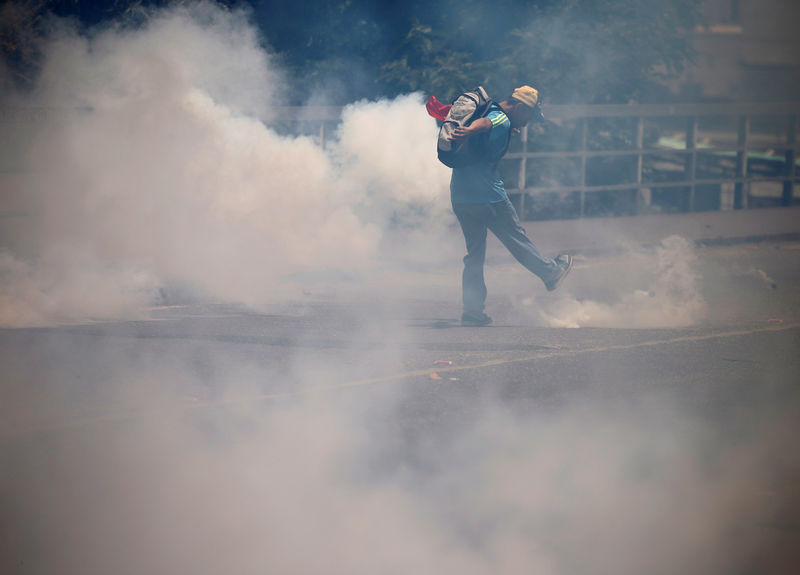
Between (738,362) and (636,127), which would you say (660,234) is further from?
(738,362)

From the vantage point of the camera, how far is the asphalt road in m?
3.51

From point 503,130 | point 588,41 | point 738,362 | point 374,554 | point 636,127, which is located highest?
point 588,41

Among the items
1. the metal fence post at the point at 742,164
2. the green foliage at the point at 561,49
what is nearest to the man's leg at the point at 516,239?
the green foliage at the point at 561,49

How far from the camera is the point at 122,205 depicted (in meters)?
8.29

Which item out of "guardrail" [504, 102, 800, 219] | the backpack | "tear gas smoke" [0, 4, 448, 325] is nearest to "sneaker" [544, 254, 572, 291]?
the backpack

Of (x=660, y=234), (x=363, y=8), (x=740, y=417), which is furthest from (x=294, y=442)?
(x=363, y=8)

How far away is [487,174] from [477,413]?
8.29 feet

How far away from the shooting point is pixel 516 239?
7070 millimetres

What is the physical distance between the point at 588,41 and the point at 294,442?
11.0m

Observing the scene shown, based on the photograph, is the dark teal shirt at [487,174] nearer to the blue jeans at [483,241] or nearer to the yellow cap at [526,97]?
the blue jeans at [483,241]

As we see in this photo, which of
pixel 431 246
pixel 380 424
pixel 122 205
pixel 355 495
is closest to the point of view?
pixel 355 495

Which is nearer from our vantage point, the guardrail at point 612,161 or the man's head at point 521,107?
the man's head at point 521,107

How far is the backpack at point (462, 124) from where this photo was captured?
21.7ft

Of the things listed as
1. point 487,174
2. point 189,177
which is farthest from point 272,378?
point 189,177
